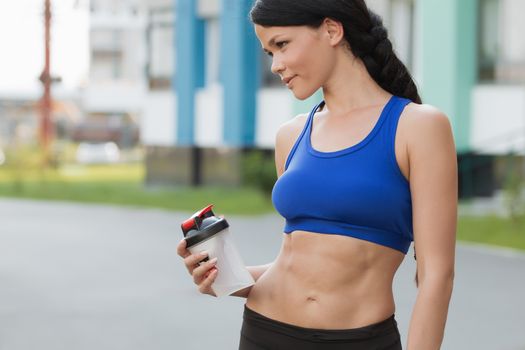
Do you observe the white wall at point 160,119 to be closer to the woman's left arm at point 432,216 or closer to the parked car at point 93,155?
the parked car at point 93,155

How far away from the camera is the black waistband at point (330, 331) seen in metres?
2.60

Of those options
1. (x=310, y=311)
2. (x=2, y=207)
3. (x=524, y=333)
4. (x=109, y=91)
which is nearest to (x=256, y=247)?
(x=524, y=333)

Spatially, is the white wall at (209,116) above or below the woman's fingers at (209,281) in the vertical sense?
below

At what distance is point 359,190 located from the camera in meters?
2.53

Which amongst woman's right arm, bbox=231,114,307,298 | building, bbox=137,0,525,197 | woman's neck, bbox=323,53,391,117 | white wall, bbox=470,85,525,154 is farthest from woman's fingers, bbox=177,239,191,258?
white wall, bbox=470,85,525,154

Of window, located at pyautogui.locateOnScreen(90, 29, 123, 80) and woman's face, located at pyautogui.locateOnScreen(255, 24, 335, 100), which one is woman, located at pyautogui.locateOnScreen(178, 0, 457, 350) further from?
window, located at pyautogui.locateOnScreen(90, 29, 123, 80)

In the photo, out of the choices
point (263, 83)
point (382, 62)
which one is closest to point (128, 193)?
point (263, 83)

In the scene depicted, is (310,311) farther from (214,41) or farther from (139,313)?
(214,41)

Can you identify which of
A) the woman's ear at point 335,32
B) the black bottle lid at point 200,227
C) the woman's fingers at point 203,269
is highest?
the woman's ear at point 335,32

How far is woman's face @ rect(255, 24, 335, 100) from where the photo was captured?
8.55 ft

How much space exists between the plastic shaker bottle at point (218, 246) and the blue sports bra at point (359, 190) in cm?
19

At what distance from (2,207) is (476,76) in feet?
31.0

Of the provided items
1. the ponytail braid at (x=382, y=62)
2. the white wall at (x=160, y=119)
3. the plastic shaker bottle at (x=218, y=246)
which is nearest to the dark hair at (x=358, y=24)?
the ponytail braid at (x=382, y=62)

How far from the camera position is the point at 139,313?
907 centimetres
